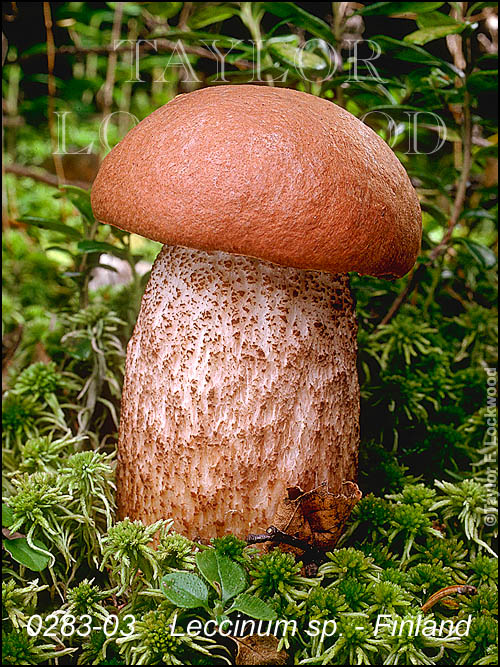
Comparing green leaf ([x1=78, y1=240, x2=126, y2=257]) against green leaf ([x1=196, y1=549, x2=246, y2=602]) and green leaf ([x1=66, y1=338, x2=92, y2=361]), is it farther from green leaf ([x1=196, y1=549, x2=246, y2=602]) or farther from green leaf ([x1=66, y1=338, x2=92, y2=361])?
green leaf ([x1=196, y1=549, x2=246, y2=602])

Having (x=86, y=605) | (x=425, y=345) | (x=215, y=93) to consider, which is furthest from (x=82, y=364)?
(x=425, y=345)

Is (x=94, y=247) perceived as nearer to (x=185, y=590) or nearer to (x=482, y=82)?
(x=185, y=590)

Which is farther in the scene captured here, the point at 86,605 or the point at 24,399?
the point at 24,399

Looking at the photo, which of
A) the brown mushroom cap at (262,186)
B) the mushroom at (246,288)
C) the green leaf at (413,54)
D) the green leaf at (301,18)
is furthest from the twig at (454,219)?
the brown mushroom cap at (262,186)

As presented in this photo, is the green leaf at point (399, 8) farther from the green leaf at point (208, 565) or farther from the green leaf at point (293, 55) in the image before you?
the green leaf at point (208, 565)

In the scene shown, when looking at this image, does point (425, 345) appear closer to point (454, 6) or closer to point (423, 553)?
point (423, 553)
